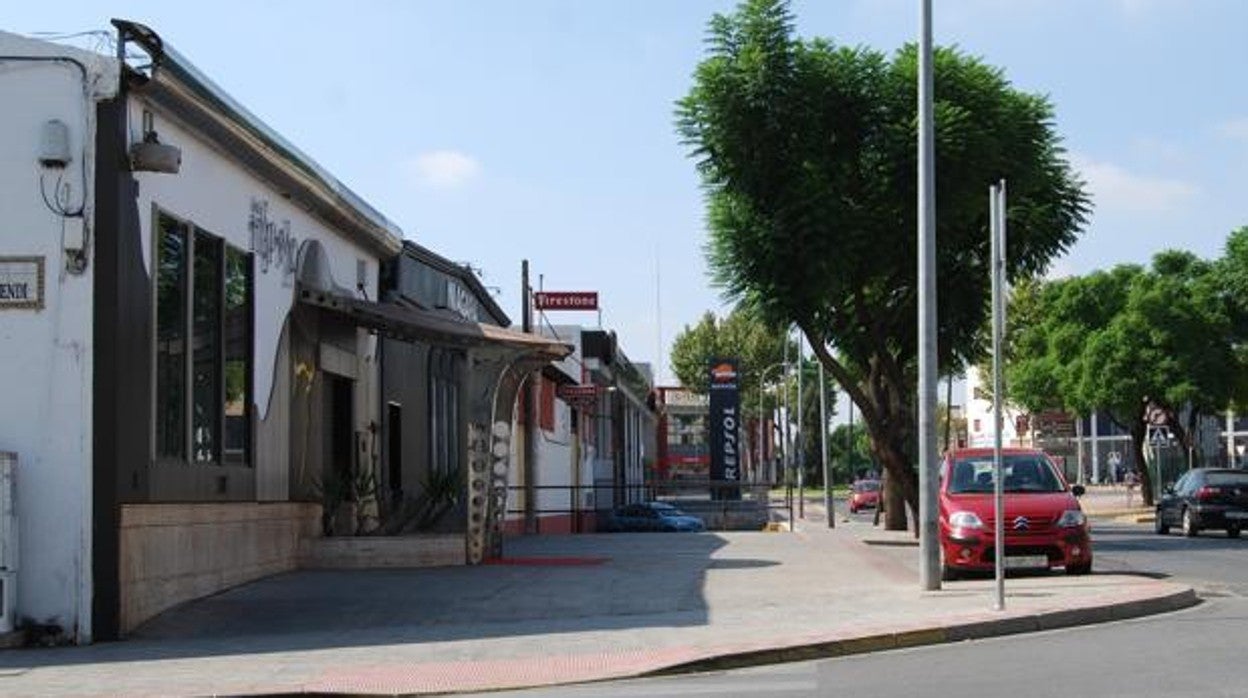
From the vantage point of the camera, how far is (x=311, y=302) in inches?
778

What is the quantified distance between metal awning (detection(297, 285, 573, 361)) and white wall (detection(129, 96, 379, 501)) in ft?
1.67

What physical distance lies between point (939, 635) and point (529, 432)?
24.6 metres

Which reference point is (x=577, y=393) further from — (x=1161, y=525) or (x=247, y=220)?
(x=247, y=220)

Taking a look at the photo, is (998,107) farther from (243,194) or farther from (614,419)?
(614,419)

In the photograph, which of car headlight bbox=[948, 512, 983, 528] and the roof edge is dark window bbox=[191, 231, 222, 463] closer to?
the roof edge

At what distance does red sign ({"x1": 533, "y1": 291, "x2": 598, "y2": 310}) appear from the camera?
3575cm

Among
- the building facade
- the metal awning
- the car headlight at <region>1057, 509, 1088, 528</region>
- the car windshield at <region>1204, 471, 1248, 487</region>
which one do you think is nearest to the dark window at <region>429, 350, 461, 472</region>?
the building facade

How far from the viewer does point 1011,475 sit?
19.1 metres

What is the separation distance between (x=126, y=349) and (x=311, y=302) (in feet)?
19.8

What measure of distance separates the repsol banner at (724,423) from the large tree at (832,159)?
25876 millimetres

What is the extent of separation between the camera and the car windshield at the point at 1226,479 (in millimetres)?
30837

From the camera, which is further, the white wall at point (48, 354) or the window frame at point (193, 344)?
the window frame at point (193, 344)

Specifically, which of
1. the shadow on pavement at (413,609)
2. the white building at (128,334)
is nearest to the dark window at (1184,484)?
the shadow on pavement at (413,609)

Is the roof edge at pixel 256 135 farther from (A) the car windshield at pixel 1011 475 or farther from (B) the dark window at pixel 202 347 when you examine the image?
(A) the car windshield at pixel 1011 475
